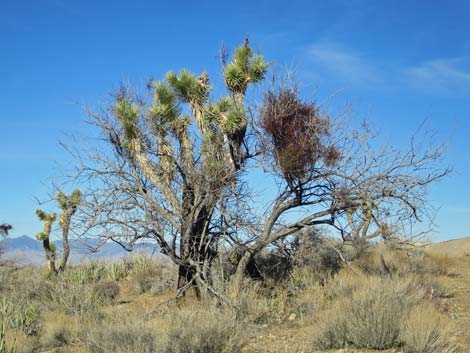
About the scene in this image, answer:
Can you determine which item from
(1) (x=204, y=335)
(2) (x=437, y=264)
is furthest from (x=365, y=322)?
(2) (x=437, y=264)

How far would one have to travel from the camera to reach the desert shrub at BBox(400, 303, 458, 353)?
258 inches

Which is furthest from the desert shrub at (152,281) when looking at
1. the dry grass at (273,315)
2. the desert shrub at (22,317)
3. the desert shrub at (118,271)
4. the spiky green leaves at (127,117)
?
the spiky green leaves at (127,117)

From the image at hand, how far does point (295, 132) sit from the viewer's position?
38.4ft

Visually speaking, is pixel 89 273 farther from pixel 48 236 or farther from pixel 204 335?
pixel 204 335

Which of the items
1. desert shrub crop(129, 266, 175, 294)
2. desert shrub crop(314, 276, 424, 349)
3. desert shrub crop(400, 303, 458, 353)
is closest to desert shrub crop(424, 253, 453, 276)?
desert shrub crop(314, 276, 424, 349)

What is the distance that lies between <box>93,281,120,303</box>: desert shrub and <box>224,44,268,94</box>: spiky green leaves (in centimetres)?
623

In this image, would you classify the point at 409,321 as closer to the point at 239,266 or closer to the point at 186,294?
the point at 239,266

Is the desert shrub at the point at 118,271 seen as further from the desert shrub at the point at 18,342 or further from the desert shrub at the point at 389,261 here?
the desert shrub at the point at 18,342

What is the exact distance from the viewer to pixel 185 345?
22.2 feet

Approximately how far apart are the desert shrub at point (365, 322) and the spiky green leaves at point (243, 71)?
643 centimetres

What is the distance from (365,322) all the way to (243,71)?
743cm

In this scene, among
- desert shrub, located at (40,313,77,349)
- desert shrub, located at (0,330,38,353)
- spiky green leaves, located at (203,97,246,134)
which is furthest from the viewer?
spiky green leaves, located at (203,97,246,134)

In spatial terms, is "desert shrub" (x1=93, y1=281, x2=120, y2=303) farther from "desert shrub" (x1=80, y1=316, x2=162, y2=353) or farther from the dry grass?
"desert shrub" (x1=80, y1=316, x2=162, y2=353)

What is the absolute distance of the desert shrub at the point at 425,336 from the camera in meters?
6.55
